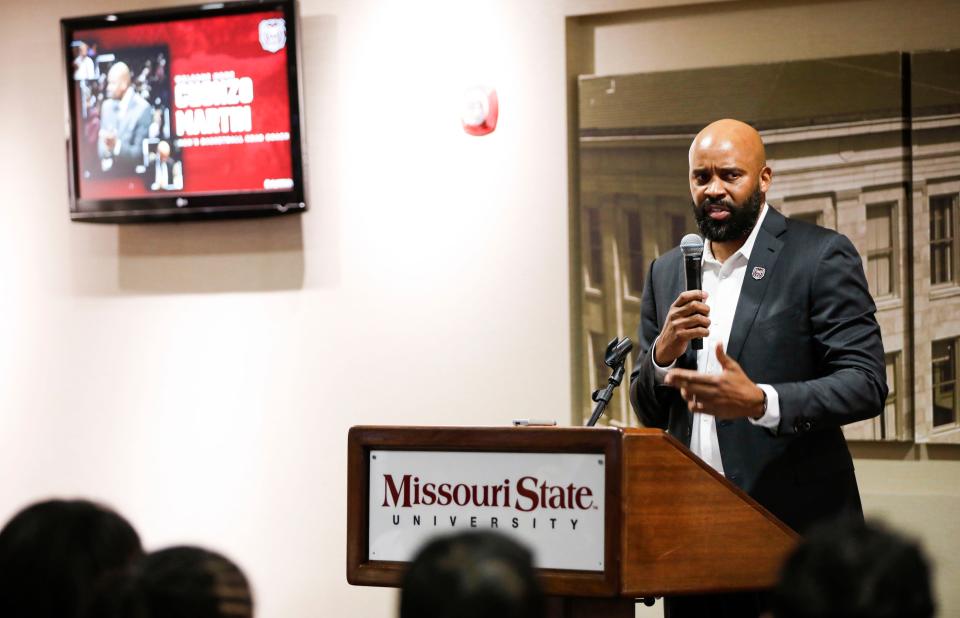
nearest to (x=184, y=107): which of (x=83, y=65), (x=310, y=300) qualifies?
(x=83, y=65)

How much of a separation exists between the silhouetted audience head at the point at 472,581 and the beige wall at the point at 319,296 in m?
2.96

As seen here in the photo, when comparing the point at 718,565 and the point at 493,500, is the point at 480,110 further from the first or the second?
the point at 718,565

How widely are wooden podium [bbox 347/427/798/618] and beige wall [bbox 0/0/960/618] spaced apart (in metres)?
1.84

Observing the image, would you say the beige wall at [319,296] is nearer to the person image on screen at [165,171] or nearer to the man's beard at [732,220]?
the person image on screen at [165,171]

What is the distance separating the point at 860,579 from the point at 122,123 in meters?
3.84

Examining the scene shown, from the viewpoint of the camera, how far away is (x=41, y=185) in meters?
4.62

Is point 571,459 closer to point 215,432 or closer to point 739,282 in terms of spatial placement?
point 739,282

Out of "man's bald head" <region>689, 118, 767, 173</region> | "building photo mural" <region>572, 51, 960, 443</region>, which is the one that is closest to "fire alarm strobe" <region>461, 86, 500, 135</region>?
"building photo mural" <region>572, 51, 960, 443</region>

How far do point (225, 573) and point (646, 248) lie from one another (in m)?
2.87

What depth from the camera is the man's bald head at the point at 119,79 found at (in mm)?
4250

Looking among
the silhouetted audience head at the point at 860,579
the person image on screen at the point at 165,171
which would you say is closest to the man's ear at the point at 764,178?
the silhouetted audience head at the point at 860,579

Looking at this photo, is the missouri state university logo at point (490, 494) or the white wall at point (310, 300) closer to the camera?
the missouri state university logo at point (490, 494)

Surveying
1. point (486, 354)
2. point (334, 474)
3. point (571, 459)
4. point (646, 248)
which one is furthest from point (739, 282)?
point (334, 474)

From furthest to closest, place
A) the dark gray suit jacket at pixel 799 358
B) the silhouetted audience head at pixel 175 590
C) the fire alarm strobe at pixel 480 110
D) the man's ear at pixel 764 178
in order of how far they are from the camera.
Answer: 1. the fire alarm strobe at pixel 480 110
2. the man's ear at pixel 764 178
3. the dark gray suit jacket at pixel 799 358
4. the silhouetted audience head at pixel 175 590
